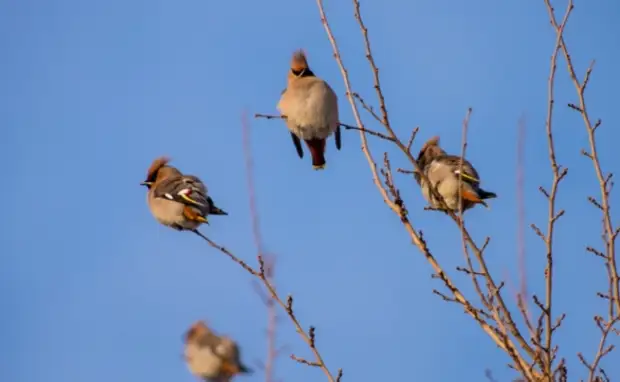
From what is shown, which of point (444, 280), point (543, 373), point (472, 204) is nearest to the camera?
point (543, 373)

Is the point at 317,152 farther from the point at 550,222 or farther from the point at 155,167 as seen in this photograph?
the point at 550,222

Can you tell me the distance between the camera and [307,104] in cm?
720

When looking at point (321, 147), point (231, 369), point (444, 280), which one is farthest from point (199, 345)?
point (444, 280)

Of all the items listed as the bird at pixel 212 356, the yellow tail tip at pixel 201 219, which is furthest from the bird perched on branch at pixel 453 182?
the bird at pixel 212 356

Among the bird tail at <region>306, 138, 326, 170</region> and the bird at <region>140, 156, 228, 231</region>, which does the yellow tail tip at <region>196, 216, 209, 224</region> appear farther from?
the bird tail at <region>306, 138, 326, 170</region>

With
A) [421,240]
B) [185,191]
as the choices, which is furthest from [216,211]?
[421,240]

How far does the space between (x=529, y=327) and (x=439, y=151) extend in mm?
3970

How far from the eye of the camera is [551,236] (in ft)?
13.2

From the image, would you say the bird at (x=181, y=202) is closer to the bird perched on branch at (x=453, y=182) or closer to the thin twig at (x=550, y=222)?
the bird perched on branch at (x=453, y=182)

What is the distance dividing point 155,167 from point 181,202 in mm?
1026

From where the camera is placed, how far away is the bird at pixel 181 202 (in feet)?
24.3

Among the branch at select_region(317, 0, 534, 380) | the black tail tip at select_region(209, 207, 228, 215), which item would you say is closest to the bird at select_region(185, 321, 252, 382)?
the black tail tip at select_region(209, 207, 228, 215)

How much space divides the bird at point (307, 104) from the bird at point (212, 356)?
63.1 inches

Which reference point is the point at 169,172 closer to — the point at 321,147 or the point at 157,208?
the point at 157,208
